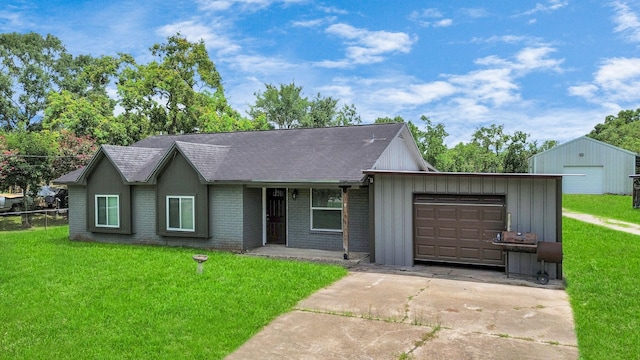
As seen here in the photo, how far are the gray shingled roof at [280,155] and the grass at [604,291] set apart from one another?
576 centimetres

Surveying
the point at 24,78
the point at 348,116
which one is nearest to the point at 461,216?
the point at 348,116

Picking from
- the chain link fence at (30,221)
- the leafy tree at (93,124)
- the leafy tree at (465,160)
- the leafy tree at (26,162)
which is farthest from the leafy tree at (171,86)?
the leafy tree at (465,160)

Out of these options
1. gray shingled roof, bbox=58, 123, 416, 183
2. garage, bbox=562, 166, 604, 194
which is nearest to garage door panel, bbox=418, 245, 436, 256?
gray shingled roof, bbox=58, 123, 416, 183

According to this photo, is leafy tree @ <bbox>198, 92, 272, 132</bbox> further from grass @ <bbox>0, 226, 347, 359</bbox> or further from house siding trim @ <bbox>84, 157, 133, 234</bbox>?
grass @ <bbox>0, 226, 347, 359</bbox>

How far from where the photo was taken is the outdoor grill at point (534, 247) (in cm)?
947

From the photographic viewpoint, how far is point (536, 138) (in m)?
46.0

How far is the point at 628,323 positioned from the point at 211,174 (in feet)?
36.9

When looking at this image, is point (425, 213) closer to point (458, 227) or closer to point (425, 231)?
point (425, 231)

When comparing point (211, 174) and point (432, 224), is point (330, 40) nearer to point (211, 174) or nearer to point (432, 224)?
point (211, 174)

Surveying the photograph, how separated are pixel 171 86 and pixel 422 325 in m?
28.5

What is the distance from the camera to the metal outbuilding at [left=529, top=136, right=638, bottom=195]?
3362cm

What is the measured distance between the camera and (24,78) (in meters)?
41.3

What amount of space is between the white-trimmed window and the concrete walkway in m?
18.7

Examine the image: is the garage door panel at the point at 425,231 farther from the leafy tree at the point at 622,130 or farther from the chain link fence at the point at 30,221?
the leafy tree at the point at 622,130
